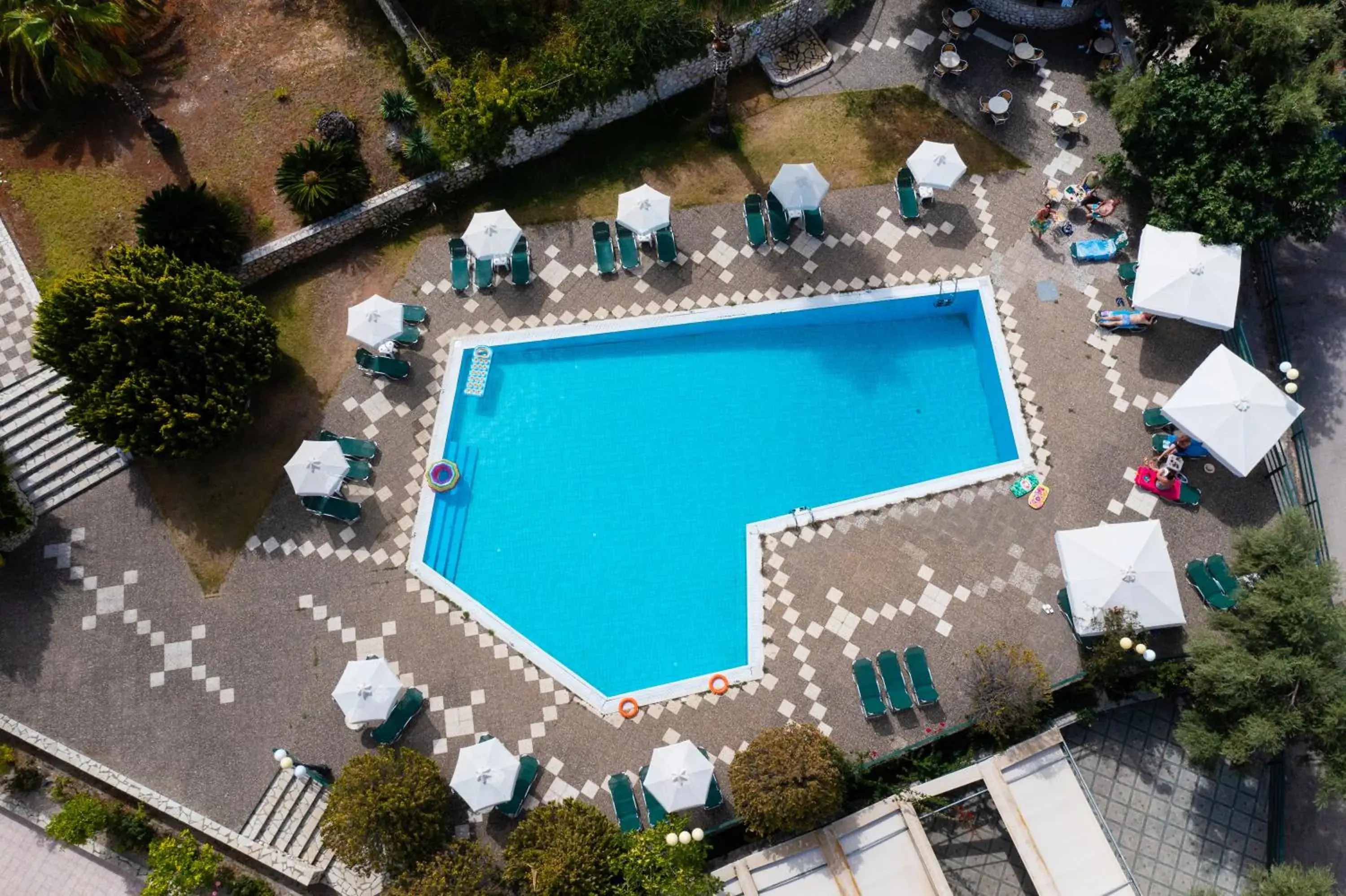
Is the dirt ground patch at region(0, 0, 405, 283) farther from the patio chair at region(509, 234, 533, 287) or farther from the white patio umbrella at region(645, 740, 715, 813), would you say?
the white patio umbrella at region(645, 740, 715, 813)

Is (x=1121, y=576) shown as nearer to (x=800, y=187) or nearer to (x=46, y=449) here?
(x=800, y=187)

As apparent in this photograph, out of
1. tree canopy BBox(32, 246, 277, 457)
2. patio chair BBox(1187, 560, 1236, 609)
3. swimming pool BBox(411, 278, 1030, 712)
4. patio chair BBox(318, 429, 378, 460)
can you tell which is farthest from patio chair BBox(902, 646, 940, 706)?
tree canopy BBox(32, 246, 277, 457)

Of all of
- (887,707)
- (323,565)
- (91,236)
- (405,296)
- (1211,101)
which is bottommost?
(887,707)

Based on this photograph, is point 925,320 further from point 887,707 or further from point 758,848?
point 758,848

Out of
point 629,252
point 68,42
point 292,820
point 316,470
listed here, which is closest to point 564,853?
point 292,820

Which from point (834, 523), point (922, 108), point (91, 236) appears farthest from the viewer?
point (922, 108)

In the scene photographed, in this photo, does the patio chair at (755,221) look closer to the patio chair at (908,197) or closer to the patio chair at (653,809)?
the patio chair at (908,197)

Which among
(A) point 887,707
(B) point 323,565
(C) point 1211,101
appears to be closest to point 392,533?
(B) point 323,565
